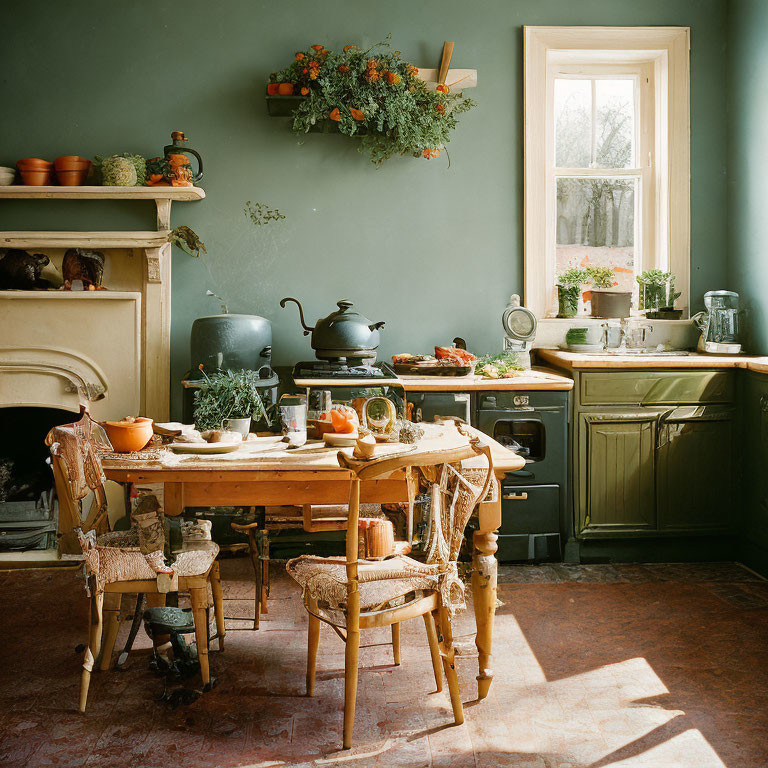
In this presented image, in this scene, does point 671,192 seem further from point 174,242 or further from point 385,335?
point 174,242

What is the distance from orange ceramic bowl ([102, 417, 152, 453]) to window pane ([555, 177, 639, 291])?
2865mm

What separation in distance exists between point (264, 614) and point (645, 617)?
160cm

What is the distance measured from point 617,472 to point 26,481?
3.20 meters

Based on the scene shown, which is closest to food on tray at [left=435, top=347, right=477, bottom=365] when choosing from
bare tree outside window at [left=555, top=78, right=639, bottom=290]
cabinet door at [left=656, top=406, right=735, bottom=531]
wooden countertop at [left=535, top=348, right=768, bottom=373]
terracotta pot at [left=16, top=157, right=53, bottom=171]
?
wooden countertop at [left=535, top=348, right=768, bottom=373]

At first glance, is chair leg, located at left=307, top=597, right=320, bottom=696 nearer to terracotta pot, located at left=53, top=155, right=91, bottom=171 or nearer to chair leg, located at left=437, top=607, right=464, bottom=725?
chair leg, located at left=437, top=607, right=464, bottom=725

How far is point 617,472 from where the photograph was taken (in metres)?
4.00

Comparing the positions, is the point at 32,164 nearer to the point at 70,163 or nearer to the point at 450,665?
the point at 70,163

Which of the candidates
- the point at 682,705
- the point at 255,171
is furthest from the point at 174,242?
the point at 682,705

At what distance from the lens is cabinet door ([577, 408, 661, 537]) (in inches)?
157

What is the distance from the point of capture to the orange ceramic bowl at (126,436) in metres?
2.60

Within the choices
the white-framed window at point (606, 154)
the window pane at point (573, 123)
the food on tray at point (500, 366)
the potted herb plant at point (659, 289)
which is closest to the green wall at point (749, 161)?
the white-framed window at point (606, 154)

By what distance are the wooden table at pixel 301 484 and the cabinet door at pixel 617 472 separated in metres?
1.36

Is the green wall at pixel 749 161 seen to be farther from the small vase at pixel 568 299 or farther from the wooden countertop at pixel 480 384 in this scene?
the wooden countertop at pixel 480 384

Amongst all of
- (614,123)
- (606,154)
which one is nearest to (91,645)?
(606,154)
